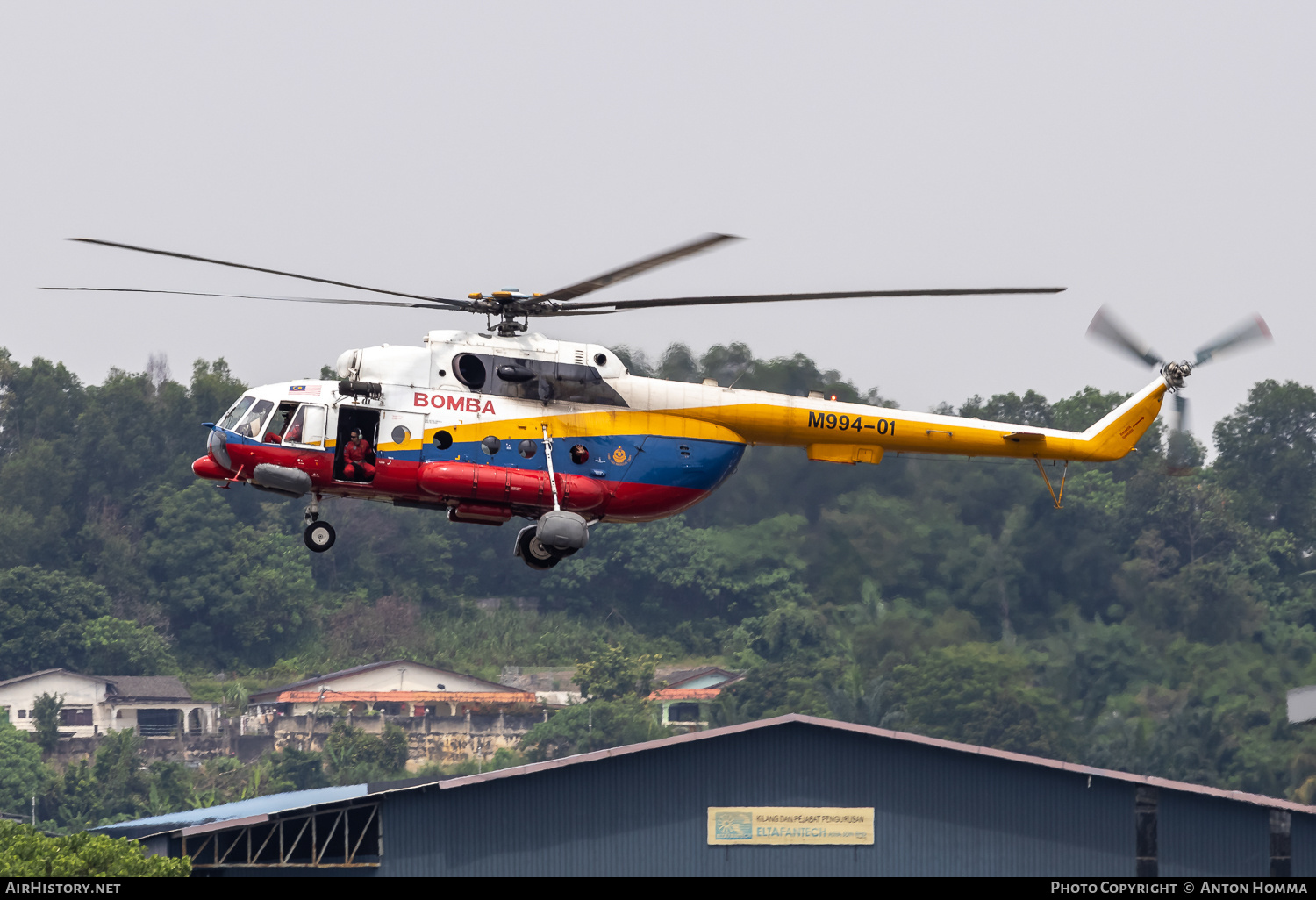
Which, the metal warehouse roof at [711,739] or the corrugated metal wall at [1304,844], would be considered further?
the corrugated metal wall at [1304,844]

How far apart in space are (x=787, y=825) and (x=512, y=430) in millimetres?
19937

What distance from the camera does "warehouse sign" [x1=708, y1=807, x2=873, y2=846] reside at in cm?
4872

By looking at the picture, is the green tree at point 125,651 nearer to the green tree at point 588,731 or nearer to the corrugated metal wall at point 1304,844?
the green tree at point 588,731

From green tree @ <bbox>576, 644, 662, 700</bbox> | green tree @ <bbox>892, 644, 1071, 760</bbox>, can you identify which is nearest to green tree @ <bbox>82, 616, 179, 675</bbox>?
green tree @ <bbox>576, 644, 662, 700</bbox>

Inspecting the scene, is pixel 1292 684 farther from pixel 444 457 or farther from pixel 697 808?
pixel 444 457

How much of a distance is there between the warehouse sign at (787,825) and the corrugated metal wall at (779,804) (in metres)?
0.20

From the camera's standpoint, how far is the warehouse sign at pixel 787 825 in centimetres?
4872

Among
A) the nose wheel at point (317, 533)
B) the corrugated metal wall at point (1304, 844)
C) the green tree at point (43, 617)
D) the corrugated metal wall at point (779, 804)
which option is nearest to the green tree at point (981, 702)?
the corrugated metal wall at point (1304, 844)

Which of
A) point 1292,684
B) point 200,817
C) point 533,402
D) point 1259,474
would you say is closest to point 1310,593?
point 1259,474

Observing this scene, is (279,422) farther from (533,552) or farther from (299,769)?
(299,769)

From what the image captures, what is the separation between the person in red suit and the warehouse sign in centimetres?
1999

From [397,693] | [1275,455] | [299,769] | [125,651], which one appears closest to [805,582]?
[397,693]

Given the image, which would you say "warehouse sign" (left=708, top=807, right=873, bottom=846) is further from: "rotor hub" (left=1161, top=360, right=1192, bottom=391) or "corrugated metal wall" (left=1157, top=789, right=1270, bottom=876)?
"rotor hub" (left=1161, top=360, right=1192, bottom=391)

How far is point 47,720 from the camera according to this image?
110 meters
